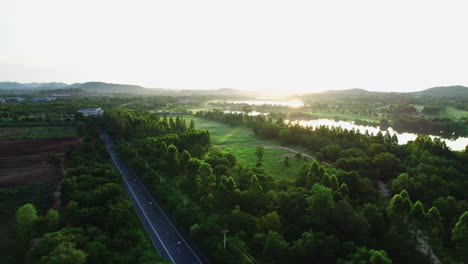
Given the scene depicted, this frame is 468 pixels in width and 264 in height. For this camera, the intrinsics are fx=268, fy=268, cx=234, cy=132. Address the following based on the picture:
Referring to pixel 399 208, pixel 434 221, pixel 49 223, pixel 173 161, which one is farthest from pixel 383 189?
pixel 49 223

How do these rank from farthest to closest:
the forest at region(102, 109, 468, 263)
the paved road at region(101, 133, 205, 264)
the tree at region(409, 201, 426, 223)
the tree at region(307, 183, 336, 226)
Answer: the tree at region(409, 201, 426, 223) < the tree at region(307, 183, 336, 226) < the paved road at region(101, 133, 205, 264) < the forest at region(102, 109, 468, 263)

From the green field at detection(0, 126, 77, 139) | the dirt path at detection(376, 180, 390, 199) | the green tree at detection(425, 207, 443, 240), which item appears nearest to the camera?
the green tree at detection(425, 207, 443, 240)

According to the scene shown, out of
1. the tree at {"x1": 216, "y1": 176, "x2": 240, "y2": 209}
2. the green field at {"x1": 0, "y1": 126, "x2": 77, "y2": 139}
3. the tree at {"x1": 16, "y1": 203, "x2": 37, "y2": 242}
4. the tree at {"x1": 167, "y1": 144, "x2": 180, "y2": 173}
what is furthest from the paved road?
the green field at {"x1": 0, "y1": 126, "x2": 77, "y2": 139}

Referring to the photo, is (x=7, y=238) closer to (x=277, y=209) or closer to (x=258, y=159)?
(x=277, y=209)

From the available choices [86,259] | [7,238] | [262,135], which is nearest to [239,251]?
[86,259]

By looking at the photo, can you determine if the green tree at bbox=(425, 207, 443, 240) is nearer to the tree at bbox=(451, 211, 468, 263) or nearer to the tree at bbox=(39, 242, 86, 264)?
the tree at bbox=(451, 211, 468, 263)

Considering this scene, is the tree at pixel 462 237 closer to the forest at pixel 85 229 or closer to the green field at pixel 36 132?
the forest at pixel 85 229
